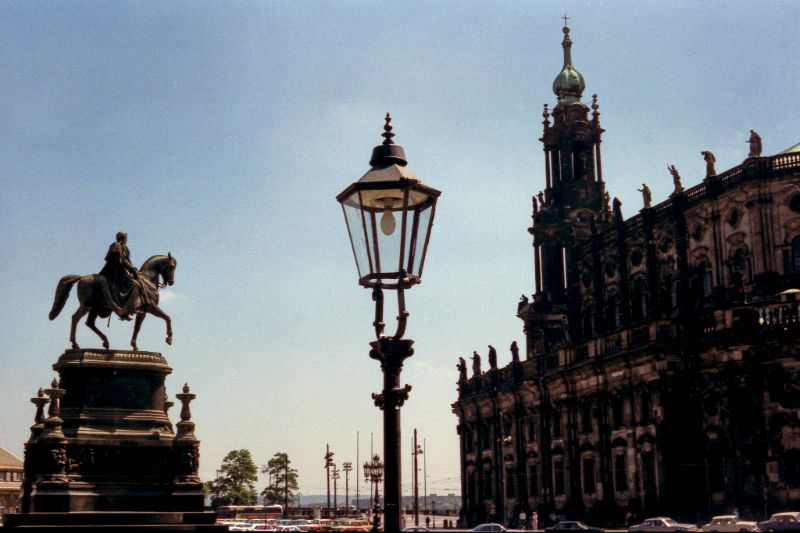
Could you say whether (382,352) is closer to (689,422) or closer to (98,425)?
(98,425)

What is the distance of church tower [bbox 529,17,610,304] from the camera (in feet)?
259

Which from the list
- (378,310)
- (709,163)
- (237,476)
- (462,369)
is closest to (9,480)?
(237,476)

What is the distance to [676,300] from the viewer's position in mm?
67250

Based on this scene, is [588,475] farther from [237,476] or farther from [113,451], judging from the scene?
[237,476]

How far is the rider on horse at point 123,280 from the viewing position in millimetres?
32562

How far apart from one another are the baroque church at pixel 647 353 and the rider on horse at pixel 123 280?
3317 cm

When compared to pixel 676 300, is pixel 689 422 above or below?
below

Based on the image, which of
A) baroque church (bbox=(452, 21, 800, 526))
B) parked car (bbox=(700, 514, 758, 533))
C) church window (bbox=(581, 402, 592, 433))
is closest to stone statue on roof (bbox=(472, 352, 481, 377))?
baroque church (bbox=(452, 21, 800, 526))

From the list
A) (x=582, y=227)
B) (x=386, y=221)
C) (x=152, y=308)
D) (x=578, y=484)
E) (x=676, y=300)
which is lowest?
(x=578, y=484)

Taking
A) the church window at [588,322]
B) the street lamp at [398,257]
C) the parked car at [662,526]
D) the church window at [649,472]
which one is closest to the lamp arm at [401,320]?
the street lamp at [398,257]

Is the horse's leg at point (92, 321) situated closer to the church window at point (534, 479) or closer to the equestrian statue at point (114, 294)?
the equestrian statue at point (114, 294)

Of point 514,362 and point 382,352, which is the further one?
point 514,362

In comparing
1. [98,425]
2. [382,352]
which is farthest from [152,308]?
[382,352]

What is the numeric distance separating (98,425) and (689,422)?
3684 cm
